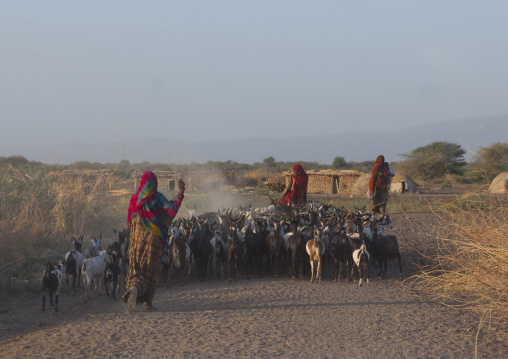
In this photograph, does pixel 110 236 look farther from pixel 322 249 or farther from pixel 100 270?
pixel 322 249

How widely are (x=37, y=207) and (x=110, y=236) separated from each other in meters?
2.23

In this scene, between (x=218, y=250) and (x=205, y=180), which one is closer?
(x=218, y=250)

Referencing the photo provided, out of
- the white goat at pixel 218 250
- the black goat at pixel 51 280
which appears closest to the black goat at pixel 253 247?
the white goat at pixel 218 250

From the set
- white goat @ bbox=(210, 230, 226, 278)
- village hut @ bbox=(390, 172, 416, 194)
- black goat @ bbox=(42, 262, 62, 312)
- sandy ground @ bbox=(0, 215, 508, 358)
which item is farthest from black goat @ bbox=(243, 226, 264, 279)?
village hut @ bbox=(390, 172, 416, 194)

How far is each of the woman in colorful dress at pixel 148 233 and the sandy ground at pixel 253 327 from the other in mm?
481

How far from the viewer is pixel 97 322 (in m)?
6.49

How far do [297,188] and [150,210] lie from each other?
Answer: 707cm

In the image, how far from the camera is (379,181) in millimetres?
13539

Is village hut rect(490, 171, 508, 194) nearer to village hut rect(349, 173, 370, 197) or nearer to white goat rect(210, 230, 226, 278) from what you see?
village hut rect(349, 173, 370, 197)

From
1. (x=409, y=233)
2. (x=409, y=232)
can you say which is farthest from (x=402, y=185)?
(x=409, y=233)

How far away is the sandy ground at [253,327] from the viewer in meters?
5.43

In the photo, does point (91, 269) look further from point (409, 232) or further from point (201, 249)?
point (409, 232)

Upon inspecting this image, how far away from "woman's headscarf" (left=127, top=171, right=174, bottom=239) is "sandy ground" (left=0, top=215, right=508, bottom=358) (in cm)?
118

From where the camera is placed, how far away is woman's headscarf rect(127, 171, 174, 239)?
22.5 ft
